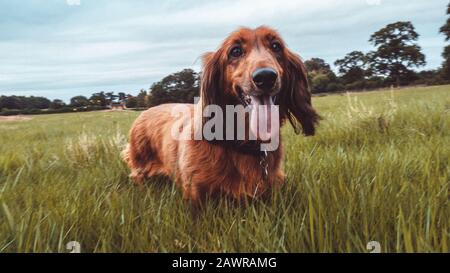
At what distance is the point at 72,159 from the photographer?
391 cm

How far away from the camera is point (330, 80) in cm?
300

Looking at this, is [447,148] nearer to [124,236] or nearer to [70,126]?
[124,236]

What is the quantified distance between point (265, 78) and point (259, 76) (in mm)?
39

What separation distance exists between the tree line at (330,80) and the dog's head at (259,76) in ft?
0.66

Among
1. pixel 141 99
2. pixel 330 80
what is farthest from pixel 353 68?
pixel 141 99

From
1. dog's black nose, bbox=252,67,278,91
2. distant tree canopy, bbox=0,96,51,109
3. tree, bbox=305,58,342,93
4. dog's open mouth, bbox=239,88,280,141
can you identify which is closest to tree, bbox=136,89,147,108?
distant tree canopy, bbox=0,96,51,109

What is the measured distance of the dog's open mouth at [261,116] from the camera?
90.7 inches

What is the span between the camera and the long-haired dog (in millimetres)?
2312

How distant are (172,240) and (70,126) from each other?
6.68m

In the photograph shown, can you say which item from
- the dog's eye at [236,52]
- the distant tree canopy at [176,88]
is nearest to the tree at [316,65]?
the dog's eye at [236,52]

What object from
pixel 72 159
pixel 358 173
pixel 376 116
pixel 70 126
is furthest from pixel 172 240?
pixel 70 126
